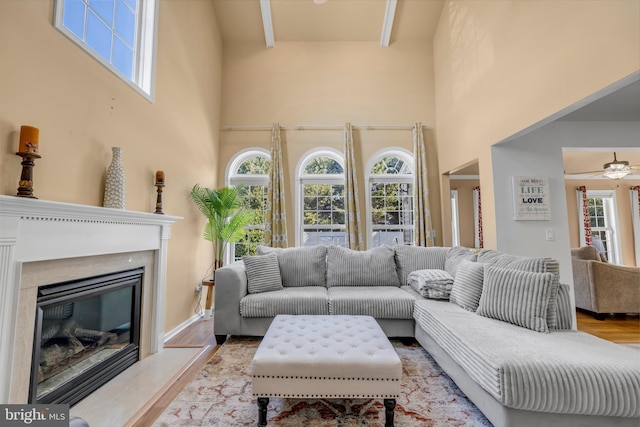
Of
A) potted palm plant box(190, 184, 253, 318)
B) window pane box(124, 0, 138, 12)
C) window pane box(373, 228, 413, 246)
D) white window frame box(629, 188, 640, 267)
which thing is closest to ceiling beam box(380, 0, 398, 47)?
window pane box(373, 228, 413, 246)

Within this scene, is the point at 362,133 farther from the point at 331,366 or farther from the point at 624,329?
the point at 624,329

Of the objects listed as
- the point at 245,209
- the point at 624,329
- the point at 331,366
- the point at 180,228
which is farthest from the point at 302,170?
the point at 624,329

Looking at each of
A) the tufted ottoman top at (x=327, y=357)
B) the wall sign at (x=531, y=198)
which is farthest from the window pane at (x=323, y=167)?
the tufted ottoman top at (x=327, y=357)

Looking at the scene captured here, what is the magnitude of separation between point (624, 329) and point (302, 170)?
179 inches

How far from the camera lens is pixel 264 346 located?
1.64m

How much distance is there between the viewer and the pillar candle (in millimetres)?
1397

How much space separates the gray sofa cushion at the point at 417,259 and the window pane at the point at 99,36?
344 centimetres

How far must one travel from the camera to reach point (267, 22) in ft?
14.0

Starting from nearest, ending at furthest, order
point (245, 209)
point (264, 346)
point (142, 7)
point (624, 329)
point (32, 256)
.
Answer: point (32, 256) < point (264, 346) < point (142, 7) < point (624, 329) < point (245, 209)

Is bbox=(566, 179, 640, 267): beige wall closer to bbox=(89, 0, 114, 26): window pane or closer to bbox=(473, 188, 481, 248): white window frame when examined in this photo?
bbox=(473, 188, 481, 248): white window frame

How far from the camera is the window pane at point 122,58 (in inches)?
90.6

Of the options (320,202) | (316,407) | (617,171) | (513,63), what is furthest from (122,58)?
(617,171)

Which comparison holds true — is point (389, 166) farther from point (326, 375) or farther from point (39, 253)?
point (39, 253)

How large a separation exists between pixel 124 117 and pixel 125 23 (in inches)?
36.2
